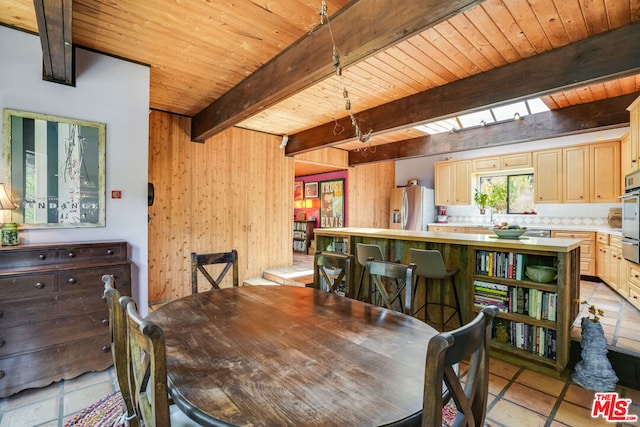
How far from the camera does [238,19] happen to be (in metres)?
2.19

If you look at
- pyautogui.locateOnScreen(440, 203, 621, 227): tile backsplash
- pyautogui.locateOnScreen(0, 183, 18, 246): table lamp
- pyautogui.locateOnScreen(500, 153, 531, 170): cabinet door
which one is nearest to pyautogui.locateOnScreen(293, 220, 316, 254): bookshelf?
pyautogui.locateOnScreen(440, 203, 621, 227): tile backsplash

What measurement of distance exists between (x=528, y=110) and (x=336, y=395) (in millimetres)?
4962

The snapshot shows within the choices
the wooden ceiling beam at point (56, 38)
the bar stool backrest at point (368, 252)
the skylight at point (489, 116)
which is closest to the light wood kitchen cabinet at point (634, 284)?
the skylight at point (489, 116)

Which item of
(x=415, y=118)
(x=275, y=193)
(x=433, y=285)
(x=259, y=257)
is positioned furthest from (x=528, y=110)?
(x=259, y=257)

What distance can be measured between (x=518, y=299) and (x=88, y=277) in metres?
3.58

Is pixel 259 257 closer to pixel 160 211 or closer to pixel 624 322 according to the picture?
pixel 160 211

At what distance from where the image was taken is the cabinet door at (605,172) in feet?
15.4

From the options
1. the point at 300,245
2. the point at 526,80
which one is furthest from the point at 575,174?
the point at 300,245

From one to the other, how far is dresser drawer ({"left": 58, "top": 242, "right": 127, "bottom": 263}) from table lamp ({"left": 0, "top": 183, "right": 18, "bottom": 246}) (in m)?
0.32

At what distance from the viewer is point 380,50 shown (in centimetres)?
185

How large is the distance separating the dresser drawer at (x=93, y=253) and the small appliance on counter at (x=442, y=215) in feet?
21.2

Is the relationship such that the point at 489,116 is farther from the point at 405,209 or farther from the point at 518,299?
the point at 518,299

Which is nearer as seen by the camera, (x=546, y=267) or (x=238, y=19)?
(x=238, y=19)

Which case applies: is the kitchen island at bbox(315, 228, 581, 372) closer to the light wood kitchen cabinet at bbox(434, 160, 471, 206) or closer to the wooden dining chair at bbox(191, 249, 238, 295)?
the wooden dining chair at bbox(191, 249, 238, 295)
